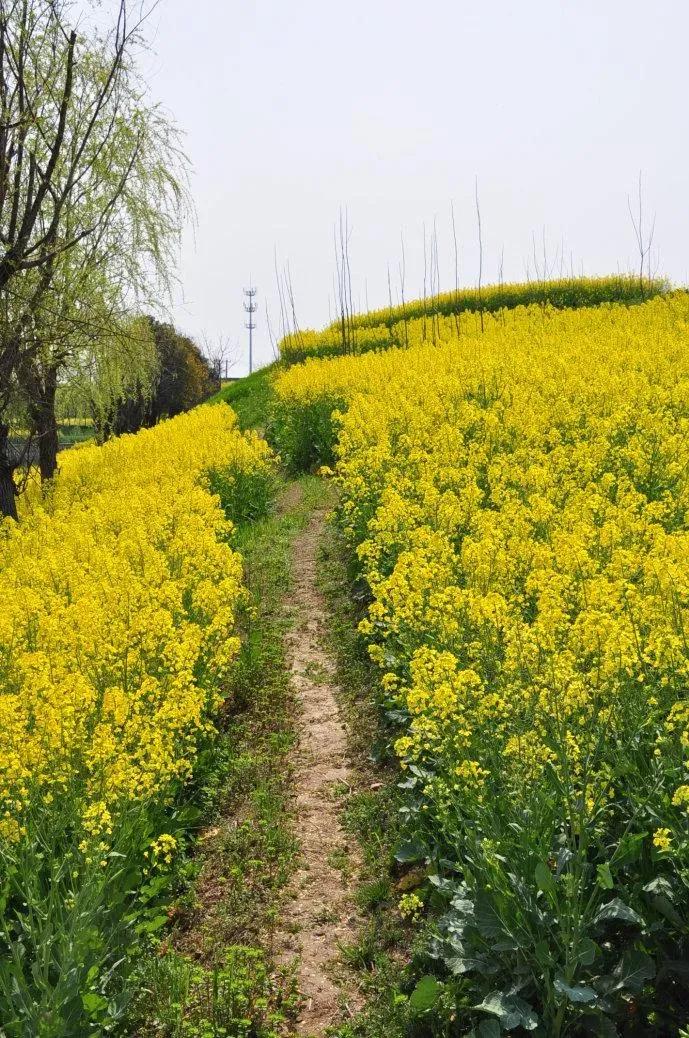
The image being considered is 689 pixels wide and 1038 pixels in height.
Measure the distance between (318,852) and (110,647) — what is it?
1768 mm

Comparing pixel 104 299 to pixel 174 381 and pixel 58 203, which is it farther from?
pixel 174 381

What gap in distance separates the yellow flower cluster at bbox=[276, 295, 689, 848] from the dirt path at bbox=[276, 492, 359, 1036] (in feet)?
2.16

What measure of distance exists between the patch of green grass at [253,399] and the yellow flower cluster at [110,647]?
8.88 meters

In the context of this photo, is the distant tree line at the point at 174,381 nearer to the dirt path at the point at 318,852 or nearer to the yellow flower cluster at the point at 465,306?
the yellow flower cluster at the point at 465,306

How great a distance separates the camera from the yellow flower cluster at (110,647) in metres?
4.54

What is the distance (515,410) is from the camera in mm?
11672

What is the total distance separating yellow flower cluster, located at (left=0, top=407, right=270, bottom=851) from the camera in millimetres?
4535

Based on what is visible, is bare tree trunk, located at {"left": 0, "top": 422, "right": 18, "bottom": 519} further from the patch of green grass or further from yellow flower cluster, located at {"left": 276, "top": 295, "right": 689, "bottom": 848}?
the patch of green grass

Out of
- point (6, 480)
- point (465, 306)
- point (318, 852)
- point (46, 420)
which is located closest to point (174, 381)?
point (465, 306)

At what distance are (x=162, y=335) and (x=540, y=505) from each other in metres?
38.2

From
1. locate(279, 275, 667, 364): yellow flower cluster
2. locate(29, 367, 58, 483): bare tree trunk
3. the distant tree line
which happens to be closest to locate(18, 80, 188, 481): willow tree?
locate(29, 367, 58, 483): bare tree trunk

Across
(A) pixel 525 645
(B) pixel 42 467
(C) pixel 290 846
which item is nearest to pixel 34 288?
(B) pixel 42 467

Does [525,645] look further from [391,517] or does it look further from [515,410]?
[515,410]

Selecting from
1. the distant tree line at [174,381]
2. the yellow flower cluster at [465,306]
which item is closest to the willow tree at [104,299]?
the yellow flower cluster at [465,306]
